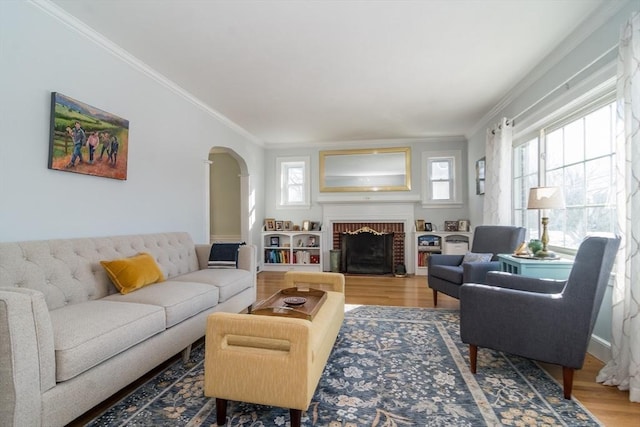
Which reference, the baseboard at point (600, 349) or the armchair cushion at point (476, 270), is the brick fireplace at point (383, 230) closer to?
the armchair cushion at point (476, 270)

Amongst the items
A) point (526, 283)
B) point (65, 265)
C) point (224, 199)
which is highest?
point (224, 199)

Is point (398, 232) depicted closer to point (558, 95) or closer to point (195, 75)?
point (558, 95)

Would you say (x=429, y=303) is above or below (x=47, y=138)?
below

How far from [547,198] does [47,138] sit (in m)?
3.90

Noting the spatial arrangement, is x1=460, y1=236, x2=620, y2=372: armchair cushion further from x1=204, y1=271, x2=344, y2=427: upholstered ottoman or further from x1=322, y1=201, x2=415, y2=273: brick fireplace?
x1=322, y1=201, x2=415, y2=273: brick fireplace

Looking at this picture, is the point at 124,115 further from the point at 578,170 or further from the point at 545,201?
the point at 578,170

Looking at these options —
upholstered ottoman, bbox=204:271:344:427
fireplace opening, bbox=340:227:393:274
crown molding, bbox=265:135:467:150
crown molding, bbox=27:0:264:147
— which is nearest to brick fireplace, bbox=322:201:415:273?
fireplace opening, bbox=340:227:393:274

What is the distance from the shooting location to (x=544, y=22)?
2.34 m

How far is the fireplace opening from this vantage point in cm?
569

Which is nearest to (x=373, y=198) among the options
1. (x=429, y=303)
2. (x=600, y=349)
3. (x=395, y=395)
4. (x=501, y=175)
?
(x=501, y=175)

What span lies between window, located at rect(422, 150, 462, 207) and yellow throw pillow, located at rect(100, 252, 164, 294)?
4692 mm

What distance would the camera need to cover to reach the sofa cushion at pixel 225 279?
2.69 meters

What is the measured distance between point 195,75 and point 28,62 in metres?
1.41

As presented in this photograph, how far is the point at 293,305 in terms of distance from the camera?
2.01m
